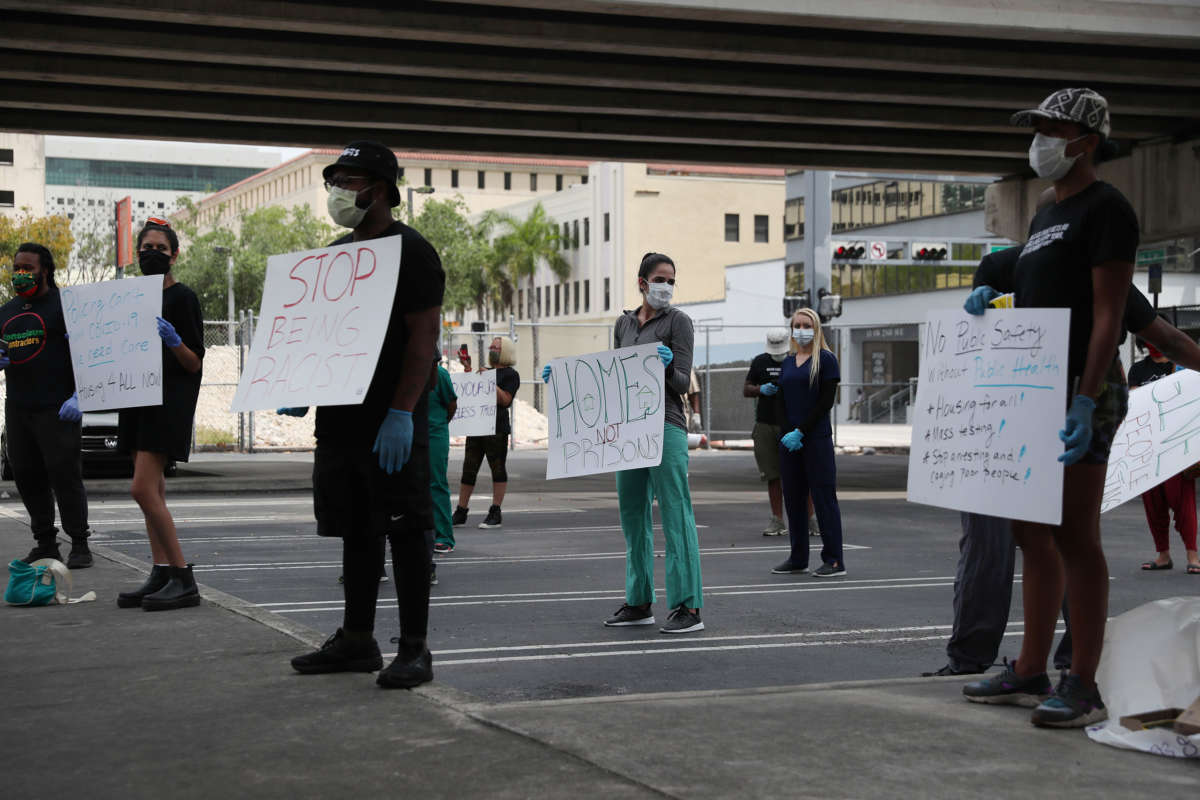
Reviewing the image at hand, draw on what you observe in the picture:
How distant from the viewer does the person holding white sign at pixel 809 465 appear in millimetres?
11297

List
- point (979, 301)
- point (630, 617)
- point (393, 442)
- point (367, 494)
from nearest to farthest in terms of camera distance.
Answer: point (979, 301) < point (393, 442) < point (367, 494) < point (630, 617)

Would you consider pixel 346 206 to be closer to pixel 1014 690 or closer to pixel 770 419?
pixel 1014 690

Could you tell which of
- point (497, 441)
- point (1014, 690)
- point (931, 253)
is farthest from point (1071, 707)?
point (931, 253)

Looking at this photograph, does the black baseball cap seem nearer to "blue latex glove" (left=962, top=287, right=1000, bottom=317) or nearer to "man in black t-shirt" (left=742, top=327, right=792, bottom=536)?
"blue latex glove" (left=962, top=287, right=1000, bottom=317)

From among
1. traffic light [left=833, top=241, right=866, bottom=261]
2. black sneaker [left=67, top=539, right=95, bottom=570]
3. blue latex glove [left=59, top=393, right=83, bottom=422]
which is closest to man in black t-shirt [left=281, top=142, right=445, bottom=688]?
blue latex glove [left=59, top=393, right=83, bottom=422]

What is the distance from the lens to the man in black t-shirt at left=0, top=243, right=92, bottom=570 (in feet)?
31.4

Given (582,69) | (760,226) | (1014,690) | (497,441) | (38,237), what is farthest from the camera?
(760,226)

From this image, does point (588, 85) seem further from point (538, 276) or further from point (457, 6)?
point (538, 276)

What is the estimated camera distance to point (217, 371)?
40812mm

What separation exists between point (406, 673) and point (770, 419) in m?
9.97

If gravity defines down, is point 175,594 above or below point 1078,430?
below

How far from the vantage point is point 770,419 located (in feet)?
50.6

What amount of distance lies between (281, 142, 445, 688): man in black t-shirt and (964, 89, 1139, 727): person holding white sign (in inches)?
88.4

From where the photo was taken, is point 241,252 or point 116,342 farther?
point 241,252
